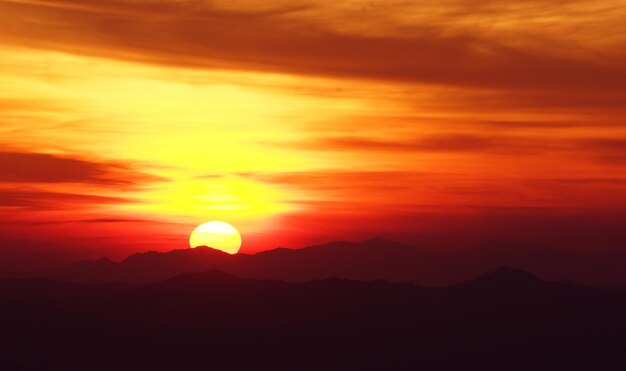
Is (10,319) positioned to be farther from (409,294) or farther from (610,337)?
(610,337)

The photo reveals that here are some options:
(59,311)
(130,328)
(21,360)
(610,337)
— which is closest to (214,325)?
(130,328)

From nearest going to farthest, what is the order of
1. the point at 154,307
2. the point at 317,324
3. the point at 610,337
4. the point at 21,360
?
the point at 21,360
the point at 610,337
the point at 317,324
the point at 154,307

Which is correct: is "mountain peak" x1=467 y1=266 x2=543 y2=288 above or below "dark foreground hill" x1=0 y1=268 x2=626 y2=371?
above

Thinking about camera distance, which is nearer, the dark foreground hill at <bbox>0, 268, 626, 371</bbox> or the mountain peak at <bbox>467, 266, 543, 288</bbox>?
the dark foreground hill at <bbox>0, 268, 626, 371</bbox>

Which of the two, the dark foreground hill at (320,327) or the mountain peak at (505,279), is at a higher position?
the mountain peak at (505,279)

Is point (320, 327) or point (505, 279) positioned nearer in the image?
point (320, 327)

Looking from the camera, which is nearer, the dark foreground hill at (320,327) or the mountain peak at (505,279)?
the dark foreground hill at (320,327)

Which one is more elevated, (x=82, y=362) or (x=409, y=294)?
(x=409, y=294)

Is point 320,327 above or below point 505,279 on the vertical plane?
below
